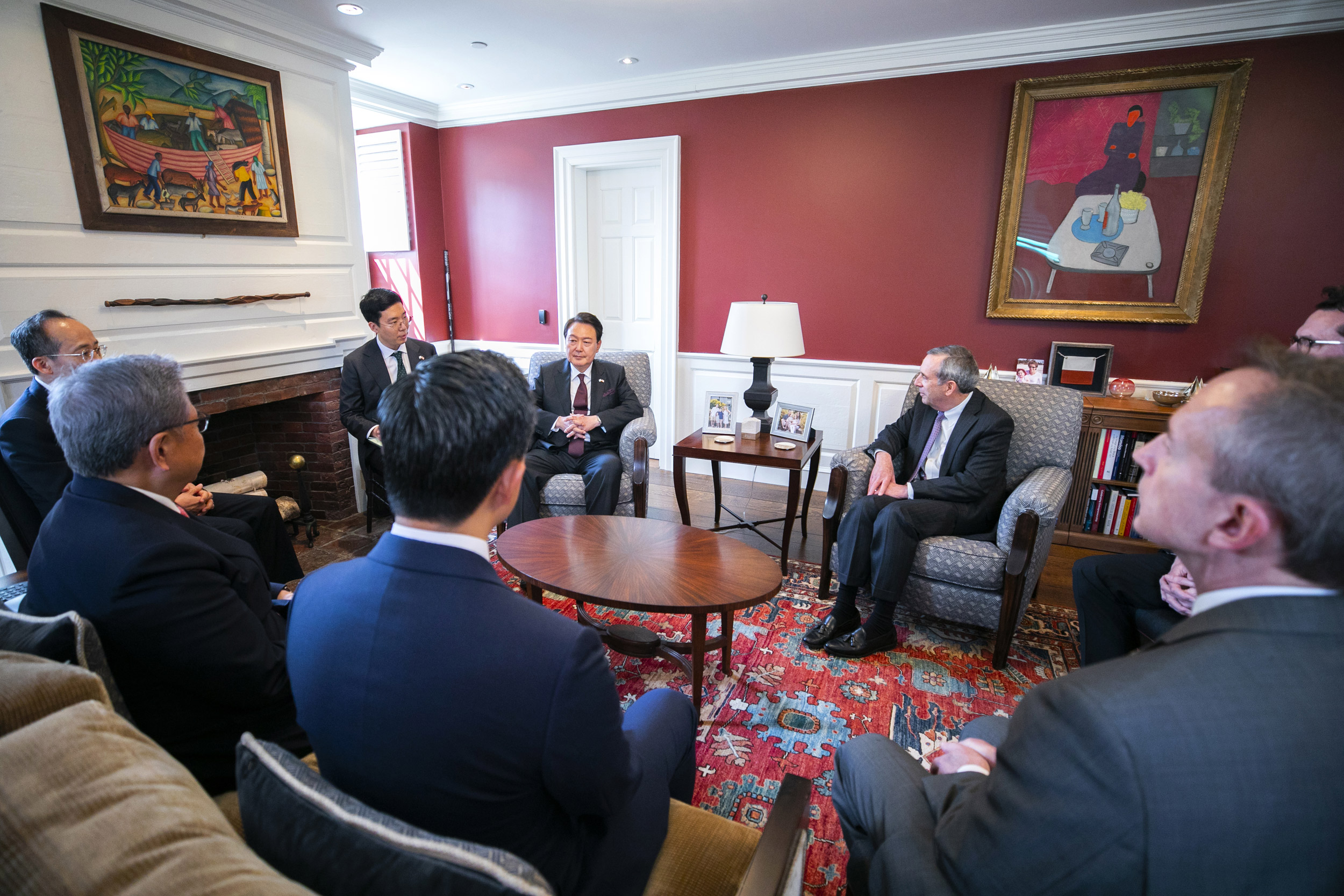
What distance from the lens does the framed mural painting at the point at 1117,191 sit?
10.4 feet

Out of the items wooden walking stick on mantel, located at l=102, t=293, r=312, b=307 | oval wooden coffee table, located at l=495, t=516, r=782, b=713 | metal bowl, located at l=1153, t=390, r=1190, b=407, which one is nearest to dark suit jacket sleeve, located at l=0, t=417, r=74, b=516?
wooden walking stick on mantel, located at l=102, t=293, r=312, b=307

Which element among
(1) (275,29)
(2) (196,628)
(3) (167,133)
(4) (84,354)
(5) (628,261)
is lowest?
(2) (196,628)

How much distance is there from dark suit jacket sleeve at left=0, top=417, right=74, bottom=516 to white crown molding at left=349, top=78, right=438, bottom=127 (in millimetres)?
2952

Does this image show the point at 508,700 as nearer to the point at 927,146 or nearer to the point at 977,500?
the point at 977,500

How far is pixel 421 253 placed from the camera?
5.16 m

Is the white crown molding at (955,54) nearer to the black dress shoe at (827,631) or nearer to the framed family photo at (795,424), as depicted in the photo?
the framed family photo at (795,424)

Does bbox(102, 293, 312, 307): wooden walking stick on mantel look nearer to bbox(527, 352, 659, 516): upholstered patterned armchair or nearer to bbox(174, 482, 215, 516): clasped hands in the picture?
bbox(174, 482, 215, 516): clasped hands

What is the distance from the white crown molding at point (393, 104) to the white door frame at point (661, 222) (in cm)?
121

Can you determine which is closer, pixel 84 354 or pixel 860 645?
pixel 84 354

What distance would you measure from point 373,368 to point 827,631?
2695 mm

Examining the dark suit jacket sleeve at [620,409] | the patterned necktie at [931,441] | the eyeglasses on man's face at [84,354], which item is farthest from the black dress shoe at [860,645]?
the eyeglasses on man's face at [84,354]

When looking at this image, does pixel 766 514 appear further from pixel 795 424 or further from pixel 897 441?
pixel 897 441

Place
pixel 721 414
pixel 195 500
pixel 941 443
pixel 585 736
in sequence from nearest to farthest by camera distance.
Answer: pixel 585 736 < pixel 195 500 < pixel 941 443 < pixel 721 414

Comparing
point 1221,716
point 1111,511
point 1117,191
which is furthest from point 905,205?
point 1221,716
